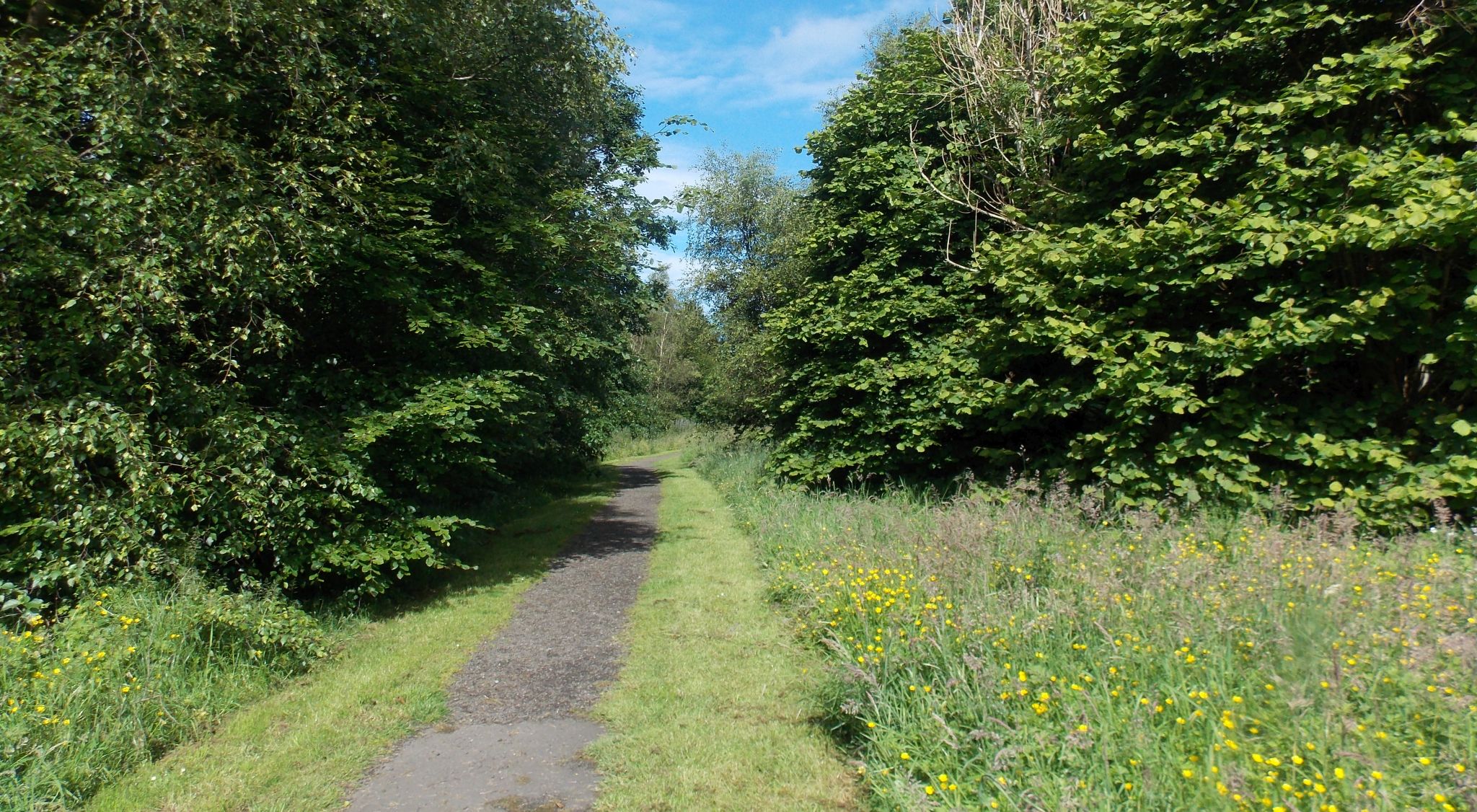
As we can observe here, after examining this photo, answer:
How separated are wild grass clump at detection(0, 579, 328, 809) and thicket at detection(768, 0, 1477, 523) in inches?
306

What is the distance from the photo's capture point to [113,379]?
6133 mm

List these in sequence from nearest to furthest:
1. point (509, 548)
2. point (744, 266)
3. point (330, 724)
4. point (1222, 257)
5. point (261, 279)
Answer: point (330, 724) → point (261, 279) → point (1222, 257) → point (509, 548) → point (744, 266)

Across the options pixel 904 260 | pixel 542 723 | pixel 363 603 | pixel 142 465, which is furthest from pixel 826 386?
pixel 142 465

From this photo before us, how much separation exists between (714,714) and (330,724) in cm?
254

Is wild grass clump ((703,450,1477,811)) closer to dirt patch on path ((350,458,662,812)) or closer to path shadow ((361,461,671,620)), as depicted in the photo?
dirt patch on path ((350,458,662,812))

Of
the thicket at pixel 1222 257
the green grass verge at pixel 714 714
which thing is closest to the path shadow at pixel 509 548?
the green grass verge at pixel 714 714

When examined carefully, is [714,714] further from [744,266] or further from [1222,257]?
[744,266]

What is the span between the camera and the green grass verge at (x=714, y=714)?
14.4ft

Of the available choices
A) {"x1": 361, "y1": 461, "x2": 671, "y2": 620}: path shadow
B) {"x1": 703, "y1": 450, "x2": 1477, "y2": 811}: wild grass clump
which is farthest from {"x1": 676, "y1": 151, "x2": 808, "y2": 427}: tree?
{"x1": 703, "y1": 450, "x2": 1477, "y2": 811}: wild grass clump

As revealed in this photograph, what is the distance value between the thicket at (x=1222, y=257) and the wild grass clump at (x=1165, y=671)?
1.30 m

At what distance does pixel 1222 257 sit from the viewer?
798 cm

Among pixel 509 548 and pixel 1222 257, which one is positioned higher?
pixel 1222 257

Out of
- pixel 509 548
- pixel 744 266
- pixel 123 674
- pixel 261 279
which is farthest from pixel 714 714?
pixel 744 266

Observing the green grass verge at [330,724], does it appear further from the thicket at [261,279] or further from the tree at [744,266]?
the tree at [744,266]
